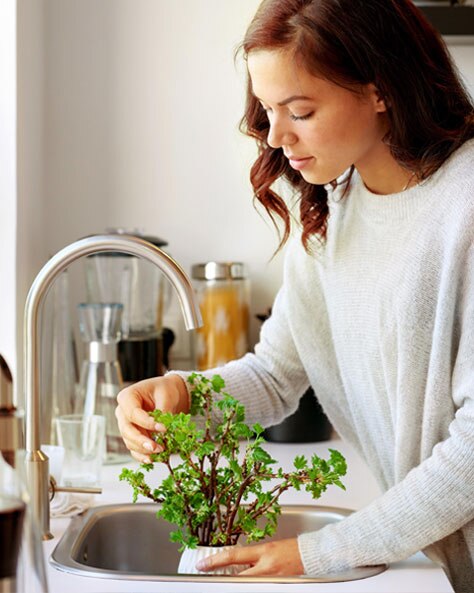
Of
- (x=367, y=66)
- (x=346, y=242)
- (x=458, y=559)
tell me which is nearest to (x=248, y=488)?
(x=458, y=559)

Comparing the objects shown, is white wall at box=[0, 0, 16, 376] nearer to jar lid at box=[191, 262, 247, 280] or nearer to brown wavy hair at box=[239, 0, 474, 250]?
jar lid at box=[191, 262, 247, 280]

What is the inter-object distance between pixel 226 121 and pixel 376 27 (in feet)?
3.61

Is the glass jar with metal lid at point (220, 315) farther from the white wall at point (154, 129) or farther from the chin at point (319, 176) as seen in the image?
the chin at point (319, 176)

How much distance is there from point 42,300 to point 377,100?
1.64ft

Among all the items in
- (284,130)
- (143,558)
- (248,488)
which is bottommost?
(143,558)

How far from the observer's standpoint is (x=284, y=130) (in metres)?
1.27

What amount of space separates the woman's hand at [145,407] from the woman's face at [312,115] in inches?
13.5

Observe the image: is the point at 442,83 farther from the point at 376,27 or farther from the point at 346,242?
the point at 346,242

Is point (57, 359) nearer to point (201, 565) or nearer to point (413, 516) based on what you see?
point (201, 565)

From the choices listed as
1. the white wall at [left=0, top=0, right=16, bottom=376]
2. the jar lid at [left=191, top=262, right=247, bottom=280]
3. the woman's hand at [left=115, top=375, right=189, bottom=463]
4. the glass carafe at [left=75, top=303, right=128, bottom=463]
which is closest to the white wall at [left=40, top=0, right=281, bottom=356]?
the jar lid at [left=191, top=262, right=247, bottom=280]

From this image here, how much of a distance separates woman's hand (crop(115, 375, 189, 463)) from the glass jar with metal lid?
817 millimetres

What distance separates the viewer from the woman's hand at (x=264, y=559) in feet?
3.88

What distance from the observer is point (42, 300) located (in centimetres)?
122

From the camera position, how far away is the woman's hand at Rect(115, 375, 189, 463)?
1.23 m
